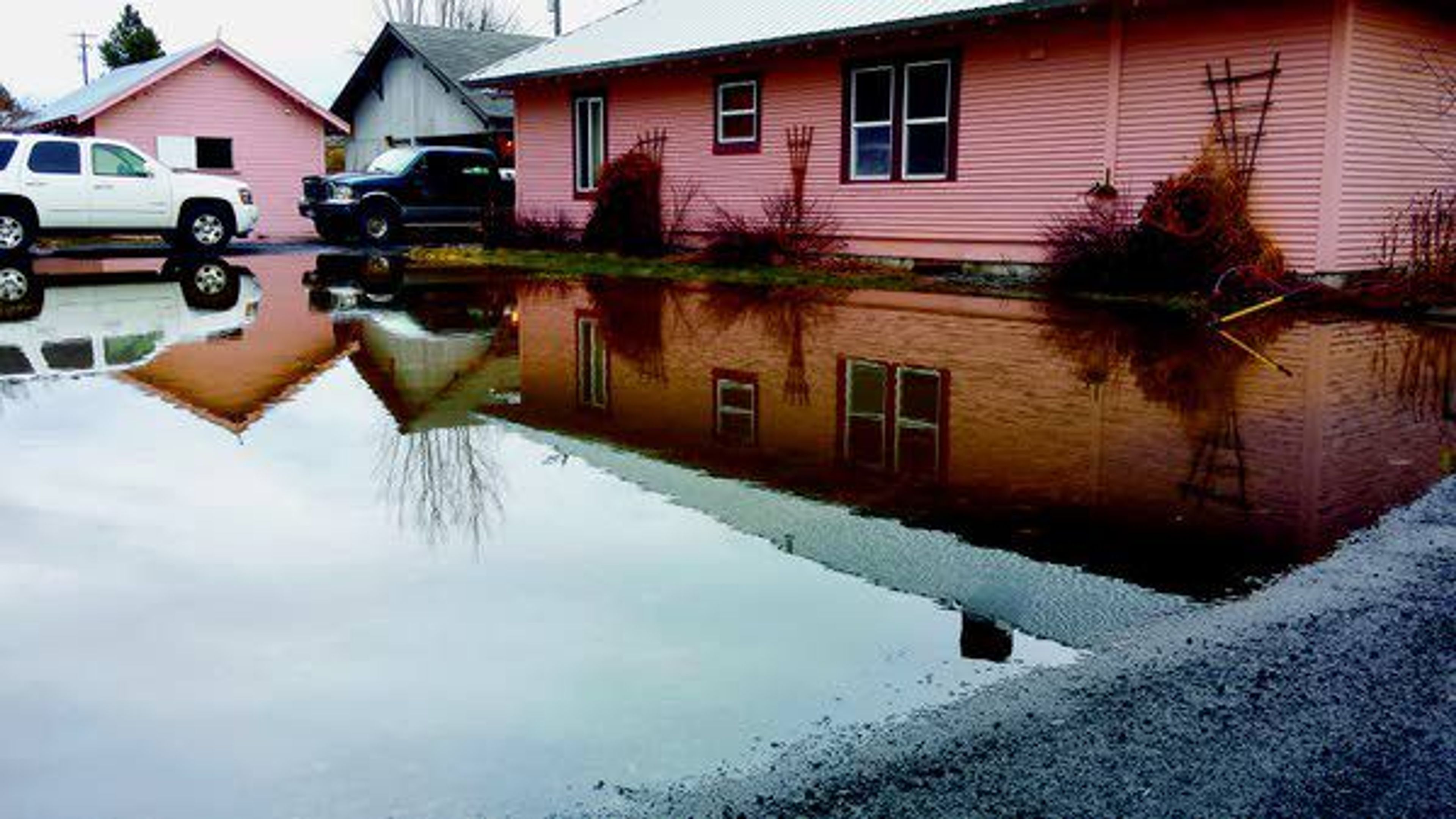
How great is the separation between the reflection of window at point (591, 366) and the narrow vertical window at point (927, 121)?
25.7 ft

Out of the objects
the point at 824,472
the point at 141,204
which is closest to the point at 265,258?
the point at 141,204

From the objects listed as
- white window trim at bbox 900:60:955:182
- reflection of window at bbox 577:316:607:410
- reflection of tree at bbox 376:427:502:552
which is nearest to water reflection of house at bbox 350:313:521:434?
reflection of tree at bbox 376:427:502:552

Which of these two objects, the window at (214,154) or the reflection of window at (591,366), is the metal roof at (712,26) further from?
the window at (214,154)

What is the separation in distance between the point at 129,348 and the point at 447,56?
93.2ft

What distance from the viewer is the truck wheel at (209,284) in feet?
49.7

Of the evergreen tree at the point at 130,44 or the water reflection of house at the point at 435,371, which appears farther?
the evergreen tree at the point at 130,44

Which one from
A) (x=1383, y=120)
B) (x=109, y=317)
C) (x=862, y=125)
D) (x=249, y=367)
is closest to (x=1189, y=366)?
(x=249, y=367)

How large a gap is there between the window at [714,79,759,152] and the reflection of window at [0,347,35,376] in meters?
13.5

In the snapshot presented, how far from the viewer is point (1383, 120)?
1541 centimetres

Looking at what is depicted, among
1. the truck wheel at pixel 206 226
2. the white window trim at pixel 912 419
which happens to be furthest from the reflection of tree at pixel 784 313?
the truck wheel at pixel 206 226

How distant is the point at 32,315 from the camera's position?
44.5 feet

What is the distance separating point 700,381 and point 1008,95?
10571 mm

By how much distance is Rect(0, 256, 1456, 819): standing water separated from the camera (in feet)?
11.3

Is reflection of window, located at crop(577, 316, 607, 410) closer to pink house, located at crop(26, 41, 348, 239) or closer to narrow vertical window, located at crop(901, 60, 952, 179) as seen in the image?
narrow vertical window, located at crop(901, 60, 952, 179)
